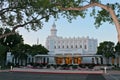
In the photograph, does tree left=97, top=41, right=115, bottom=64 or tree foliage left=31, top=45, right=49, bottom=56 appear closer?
tree left=97, top=41, right=115, bottom=64

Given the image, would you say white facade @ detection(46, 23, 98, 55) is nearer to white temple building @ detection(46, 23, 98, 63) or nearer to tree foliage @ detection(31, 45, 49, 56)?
white temple building @ detection(46, 23, 98, 63)

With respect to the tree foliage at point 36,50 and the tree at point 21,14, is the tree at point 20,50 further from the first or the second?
the tree at point 21,14

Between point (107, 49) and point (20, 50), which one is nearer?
point (20, 50)

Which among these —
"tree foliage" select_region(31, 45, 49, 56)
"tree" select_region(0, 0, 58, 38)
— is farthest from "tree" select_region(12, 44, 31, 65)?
"tree" select_region(0, 0, 58, 38)

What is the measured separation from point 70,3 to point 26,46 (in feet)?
226

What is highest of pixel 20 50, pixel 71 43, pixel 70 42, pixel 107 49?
pixel 70 42

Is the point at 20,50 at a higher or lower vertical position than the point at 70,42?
lower

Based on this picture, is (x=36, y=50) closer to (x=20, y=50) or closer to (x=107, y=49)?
(x=20, y=50)

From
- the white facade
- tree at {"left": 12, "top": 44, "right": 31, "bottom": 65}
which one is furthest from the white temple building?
tree at {"left": 12, "top": 44, "right": 31, "bottom": 65}

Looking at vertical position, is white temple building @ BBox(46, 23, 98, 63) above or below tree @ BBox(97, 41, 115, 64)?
→ above

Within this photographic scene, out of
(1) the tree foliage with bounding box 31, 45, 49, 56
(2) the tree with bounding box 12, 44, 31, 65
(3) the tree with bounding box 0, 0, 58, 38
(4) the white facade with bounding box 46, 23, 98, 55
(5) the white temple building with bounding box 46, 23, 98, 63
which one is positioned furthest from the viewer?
(4) the white facade with bounding box 46, 23, 98, 55

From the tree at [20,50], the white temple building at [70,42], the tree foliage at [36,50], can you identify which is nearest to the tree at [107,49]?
the tree foliage at [36,50]

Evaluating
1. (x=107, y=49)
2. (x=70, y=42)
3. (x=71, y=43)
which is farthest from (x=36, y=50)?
(x=70, y=42)

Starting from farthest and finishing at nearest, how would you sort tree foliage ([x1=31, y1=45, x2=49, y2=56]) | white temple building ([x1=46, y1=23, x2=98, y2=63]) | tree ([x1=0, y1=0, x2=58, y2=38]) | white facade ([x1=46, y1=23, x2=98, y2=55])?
white facade ([x1=46, y1=23, x2=98, y2=55])
white temple building ([x1=46, y1=23, x2=98, y2=63])
tree foliage ([x1=31, y1=45, x2=49, y2=56])
tree ([x1=0, y1=0, x2=58, y2=38])
